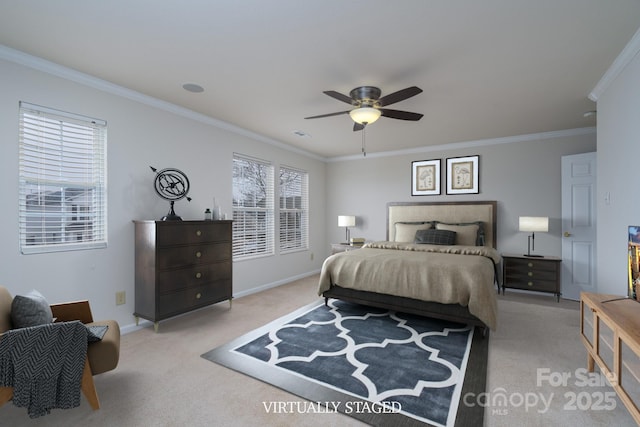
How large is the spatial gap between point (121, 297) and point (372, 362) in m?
2.63

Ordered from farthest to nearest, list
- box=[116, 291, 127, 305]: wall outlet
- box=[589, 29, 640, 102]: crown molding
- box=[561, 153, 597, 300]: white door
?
box=[561, 153, 597, 300]: white door < box=[116, 291, 127, 305]: wall outlet < box=[589, 29, 640, 102]: crown molding

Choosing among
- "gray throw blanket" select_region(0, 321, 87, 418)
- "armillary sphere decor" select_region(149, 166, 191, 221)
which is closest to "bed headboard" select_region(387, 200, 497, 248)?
"armillary sphere decor" select_region(149, 166, 191, 221)

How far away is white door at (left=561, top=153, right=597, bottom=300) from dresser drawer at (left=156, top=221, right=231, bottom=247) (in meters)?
4.83

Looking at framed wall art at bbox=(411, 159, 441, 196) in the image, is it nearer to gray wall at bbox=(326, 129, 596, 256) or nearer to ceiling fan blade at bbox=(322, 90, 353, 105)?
gray wall at bbox=(326, 129, 596, 256)

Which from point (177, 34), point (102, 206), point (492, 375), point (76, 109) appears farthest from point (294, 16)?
point (492, 375)

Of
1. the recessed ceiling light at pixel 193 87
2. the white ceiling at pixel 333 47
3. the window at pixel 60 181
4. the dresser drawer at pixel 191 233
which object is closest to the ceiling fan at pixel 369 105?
the white ceiling at pixel 333 47

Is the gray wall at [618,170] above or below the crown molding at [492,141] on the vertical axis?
below

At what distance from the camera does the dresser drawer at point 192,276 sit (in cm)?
310

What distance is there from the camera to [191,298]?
3355 mm

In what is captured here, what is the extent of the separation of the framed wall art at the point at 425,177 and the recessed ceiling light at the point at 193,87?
3.98m

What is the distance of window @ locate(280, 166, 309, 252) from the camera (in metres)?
5.49

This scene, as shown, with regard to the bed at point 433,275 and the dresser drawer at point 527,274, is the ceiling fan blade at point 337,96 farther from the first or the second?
the dresser drawer at point 527,274

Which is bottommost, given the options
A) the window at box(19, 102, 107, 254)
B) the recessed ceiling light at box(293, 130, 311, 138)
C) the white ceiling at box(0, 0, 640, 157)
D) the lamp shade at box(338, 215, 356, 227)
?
the lamp shade at box(338, 215, 356, 227)

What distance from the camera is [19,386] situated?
160 centimetres
